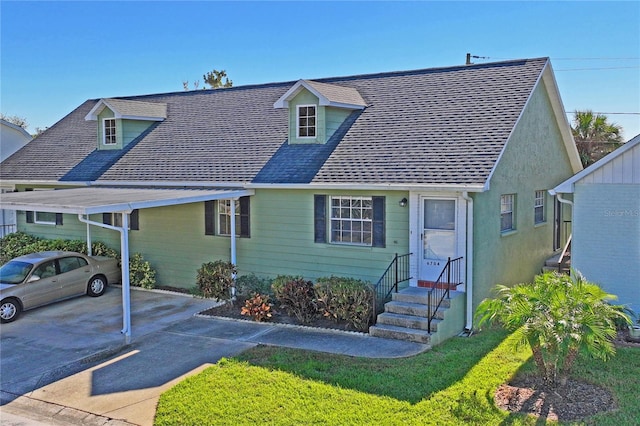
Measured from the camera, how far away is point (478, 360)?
9.05 m

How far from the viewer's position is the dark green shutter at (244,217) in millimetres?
13961

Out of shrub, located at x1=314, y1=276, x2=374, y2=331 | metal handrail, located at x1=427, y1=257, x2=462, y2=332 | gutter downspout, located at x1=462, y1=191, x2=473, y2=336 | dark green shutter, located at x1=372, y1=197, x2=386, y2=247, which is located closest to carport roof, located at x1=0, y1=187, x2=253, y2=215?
dark green shutter, located at x1=372, y1=197, x2=386, y2=247

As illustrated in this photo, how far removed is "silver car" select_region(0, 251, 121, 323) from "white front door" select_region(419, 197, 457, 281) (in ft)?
28.2

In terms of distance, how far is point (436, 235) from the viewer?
38.1ft

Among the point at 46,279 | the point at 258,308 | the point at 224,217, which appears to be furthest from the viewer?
the point at 224,217

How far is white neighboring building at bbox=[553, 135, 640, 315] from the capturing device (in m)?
11.0

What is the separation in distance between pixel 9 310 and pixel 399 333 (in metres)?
8.66

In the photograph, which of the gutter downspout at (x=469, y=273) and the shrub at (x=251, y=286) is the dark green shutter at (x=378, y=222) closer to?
the gutter downspout at (x=469, y=273)

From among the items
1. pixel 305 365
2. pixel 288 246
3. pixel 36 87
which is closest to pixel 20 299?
pixel 288 246

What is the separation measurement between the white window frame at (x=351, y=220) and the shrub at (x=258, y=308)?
2.16m

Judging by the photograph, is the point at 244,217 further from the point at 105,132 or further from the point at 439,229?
the point at 105,132

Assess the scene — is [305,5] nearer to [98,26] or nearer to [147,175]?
[98,26]

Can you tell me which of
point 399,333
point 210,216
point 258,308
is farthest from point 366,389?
point 210,216

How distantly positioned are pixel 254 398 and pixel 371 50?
16699 millimetres
